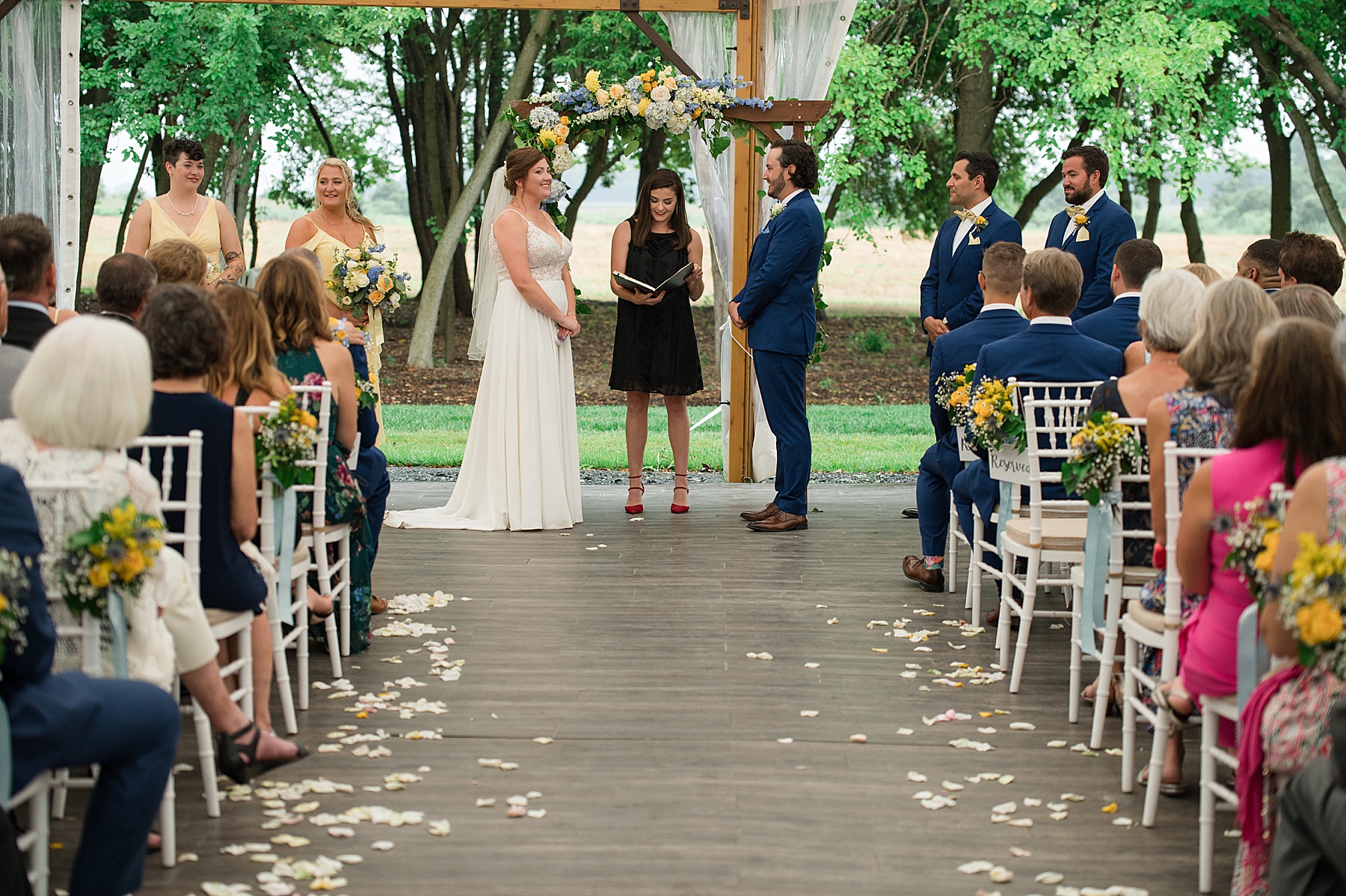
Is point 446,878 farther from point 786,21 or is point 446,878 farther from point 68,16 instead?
point 68,16

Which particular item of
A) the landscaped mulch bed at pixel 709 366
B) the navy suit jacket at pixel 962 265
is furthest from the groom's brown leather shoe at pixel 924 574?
the landscaped mulch bed at pixel 709 366

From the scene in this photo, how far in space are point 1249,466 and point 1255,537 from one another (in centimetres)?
23

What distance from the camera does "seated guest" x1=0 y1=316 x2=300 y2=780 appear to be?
2604 mm

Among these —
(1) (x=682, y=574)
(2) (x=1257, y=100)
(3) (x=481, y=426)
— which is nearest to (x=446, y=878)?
(1) (x=682, y=574)

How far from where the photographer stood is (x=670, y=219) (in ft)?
23.7

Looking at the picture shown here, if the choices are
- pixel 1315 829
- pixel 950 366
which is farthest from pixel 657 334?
pixel 1315 829

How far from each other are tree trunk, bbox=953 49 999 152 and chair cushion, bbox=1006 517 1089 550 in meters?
12.9

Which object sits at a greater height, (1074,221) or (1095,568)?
(1074,221)

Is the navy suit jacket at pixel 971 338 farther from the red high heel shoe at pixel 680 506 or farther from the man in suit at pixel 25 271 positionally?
the man in suit at pixel 25 271

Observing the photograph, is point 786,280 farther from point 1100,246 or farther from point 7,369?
point 7,369

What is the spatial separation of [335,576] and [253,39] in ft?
39.8

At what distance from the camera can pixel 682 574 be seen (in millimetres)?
5820

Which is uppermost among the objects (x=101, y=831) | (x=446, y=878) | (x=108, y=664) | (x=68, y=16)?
(x=68, y=16)

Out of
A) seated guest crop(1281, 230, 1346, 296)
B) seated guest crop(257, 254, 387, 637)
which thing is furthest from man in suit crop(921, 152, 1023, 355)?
seated guest crop(257, 254, 387, 637)
